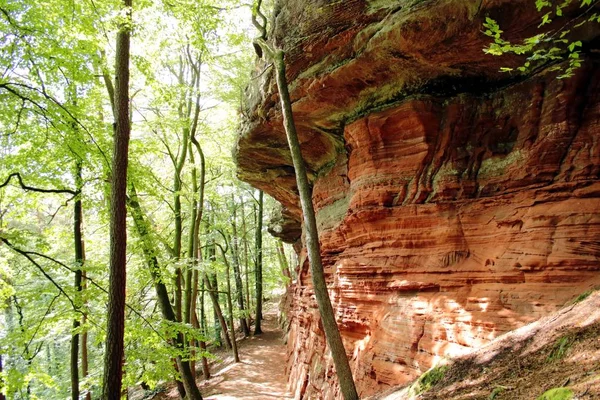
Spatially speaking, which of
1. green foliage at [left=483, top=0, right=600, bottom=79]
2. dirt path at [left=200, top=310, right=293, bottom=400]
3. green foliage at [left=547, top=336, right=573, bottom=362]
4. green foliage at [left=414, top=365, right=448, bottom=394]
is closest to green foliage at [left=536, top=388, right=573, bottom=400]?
green foliage at [left=547, top=336, right=573, bottom=362]

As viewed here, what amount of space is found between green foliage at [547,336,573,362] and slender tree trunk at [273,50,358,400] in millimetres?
3455

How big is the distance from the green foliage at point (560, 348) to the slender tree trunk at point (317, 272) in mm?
3455

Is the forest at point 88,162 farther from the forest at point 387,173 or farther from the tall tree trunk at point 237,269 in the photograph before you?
the tall tree trunk at point 237,269

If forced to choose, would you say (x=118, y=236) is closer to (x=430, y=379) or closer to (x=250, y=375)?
(x=430, y=379)

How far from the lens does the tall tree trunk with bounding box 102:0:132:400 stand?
6355mm

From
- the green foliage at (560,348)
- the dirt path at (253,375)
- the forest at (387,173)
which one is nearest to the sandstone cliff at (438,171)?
the forest at (387,173)

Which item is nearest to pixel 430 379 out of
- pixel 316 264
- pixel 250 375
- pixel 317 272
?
pixel 317 272

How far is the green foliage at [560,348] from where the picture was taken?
4.20 m

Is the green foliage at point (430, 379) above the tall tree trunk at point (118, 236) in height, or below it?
below

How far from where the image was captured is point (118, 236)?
21.9 ft

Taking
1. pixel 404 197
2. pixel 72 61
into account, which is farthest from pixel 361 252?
pixel 72 61

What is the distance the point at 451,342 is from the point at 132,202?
854 cm

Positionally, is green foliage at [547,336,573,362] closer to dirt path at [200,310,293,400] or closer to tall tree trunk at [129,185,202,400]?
tall tree trunk at [129,185,202,400]

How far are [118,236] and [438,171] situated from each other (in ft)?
22.4
